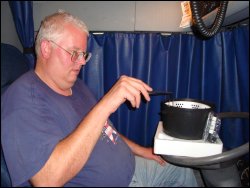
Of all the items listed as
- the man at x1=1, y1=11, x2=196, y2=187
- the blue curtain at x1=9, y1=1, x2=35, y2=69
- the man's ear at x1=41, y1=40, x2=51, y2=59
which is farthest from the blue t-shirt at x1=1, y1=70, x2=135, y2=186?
the blue curtain at x1=9, y1=1, x2=35, y2=69

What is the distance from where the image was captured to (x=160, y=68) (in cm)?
177

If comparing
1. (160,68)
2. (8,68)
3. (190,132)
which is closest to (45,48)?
(8,68)

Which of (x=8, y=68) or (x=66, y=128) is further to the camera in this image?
(x=8, y=68)

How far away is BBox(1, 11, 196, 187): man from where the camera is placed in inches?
31.4

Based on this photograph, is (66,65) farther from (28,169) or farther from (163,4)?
(163,4)

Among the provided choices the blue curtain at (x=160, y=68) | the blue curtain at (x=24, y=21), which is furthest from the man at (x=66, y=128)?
the blue curtain at (x=24, y=21)

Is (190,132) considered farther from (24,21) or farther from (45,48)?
(24,21)

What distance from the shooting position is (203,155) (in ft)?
2.89

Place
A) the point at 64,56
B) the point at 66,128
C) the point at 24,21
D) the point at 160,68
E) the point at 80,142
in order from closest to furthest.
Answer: the point at 80,142 → the point at 66,128 → the point at 64,56 → the point at 24,21 → the point at 160,68

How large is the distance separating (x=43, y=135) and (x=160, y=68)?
1.19 m

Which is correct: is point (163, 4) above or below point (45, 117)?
above

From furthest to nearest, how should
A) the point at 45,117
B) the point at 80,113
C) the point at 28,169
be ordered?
the point at 80,113 < the point at 45,117 < the point at 28,169

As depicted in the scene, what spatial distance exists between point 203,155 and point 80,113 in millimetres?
630

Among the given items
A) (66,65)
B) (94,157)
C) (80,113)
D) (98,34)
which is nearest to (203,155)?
(94,157)
